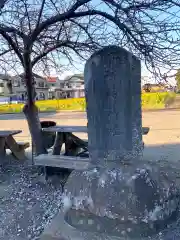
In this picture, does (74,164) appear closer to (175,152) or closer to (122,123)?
(122,123)

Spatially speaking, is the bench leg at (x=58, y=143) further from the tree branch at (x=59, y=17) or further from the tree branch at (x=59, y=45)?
the tree branch at (x=59, y=17)

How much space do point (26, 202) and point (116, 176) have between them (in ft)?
6.29

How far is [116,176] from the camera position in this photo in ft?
7.82

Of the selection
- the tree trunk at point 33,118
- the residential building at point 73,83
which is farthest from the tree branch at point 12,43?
the residential building at point 73,83

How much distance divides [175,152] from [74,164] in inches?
126

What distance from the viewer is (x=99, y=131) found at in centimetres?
264

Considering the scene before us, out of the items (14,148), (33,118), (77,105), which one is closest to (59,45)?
(33,118)

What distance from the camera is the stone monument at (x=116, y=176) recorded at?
7.49ft

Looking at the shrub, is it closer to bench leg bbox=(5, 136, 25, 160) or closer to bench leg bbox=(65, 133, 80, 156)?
bench leg bbox=(65, 133, 80, 156)

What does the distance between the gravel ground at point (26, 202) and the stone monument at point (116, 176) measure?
764mm

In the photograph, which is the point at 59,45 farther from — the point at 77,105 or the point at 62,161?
the point at 77,105

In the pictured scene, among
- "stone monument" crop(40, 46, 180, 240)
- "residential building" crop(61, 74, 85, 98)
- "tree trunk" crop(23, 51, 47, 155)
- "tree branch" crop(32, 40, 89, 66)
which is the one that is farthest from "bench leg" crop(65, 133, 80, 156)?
"stone monument" crop(40, 46, 180, 240)

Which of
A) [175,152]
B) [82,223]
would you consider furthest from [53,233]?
[175,152]

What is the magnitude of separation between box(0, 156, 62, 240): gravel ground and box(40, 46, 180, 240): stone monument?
2.51 feet
